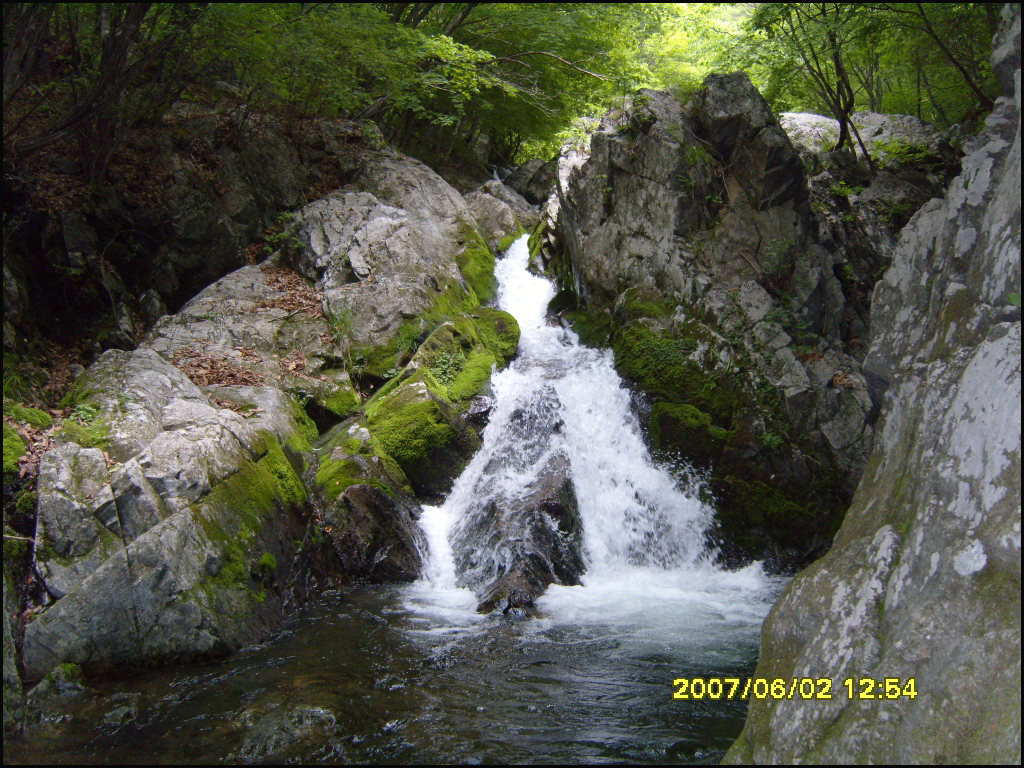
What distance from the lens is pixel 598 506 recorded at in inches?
370

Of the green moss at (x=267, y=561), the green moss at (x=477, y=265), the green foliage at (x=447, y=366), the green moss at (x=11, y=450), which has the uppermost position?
the green moss at (x=477, y=265)

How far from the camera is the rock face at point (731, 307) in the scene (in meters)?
9.71

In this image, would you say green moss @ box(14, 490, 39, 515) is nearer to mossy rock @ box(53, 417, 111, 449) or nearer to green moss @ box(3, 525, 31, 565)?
green moss @ box(3, 525, 31, 565)

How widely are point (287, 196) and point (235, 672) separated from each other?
1057cm

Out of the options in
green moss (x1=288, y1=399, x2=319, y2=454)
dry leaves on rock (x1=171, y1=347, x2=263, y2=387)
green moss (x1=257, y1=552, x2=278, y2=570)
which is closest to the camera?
green moss (x1=257, y1=552, x2=278, y2=570)

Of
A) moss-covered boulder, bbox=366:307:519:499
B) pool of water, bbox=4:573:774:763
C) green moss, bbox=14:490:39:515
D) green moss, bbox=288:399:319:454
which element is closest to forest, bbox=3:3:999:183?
green moss, bbox=14:490:39:515

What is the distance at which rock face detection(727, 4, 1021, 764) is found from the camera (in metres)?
3.00

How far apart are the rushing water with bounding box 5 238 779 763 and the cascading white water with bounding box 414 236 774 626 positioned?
30mm

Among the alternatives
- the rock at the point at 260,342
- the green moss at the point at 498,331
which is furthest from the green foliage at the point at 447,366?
the rock at the point at 260,342

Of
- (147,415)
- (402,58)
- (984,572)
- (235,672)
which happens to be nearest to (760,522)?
(984,572)

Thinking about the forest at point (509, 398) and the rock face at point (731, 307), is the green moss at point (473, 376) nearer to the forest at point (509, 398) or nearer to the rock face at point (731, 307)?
the forest at point (509, 398)

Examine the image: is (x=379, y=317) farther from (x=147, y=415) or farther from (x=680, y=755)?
(x=680, y=755)

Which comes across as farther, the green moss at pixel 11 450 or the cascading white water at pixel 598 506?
the cascading white water at pixel 598 506

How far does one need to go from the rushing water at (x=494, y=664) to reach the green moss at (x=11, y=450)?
79.7 inches
